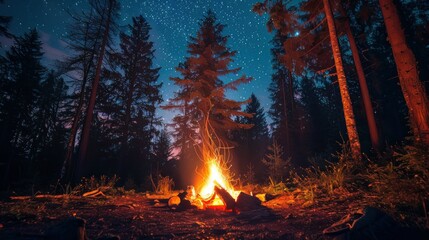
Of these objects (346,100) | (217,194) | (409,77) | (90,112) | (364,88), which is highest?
(364,88)

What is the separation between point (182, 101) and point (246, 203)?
516 inches

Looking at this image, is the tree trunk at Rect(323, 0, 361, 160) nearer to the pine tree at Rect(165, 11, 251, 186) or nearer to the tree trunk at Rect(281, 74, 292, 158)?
the pine tree at Rect(165, 11, 251, 186)

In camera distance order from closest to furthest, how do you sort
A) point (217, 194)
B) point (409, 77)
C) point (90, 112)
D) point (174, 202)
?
point (409, 77) < point (217, 194) < point (174, 202) < point (90, 112)

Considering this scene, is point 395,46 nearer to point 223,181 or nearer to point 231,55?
point 223,181

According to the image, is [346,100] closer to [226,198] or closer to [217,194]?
[226,198]

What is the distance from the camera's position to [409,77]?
6137mm

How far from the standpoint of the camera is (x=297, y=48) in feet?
37.3

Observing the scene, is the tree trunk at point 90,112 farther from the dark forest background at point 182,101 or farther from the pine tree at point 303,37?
the pine tree at point 303,37

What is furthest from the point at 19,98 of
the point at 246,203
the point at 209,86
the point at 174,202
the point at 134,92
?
the point at 246,203

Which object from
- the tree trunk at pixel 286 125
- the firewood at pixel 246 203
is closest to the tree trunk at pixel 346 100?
the firewood at pixel 246 203

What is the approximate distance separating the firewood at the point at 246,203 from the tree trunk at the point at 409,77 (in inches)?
163

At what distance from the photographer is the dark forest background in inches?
479

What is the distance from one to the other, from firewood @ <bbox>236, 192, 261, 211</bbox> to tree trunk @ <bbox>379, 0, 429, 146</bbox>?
4.13 m

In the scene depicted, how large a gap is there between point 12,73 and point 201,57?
833 inches
